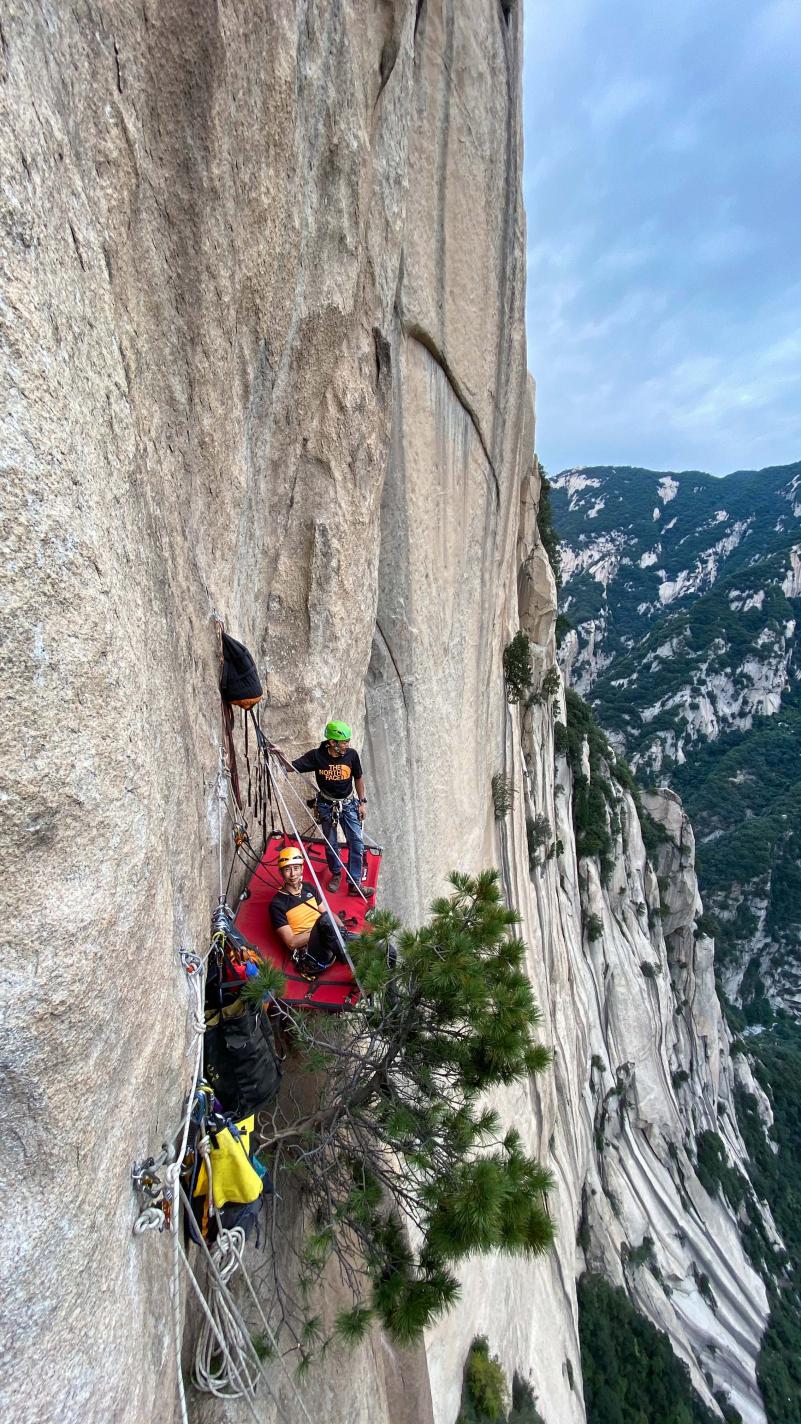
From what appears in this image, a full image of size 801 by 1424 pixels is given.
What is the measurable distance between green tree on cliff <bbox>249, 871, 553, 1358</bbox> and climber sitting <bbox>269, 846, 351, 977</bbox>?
0.28 m

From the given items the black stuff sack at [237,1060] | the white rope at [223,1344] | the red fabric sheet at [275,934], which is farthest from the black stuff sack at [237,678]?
the white rope at [223,1344]

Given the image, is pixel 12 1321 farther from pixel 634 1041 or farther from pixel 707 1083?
pixel 707 1083

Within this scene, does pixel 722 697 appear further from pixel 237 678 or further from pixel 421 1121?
pixel 237 678

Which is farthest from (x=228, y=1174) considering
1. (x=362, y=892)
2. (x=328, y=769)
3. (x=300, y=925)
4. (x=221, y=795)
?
(x=328, y=769)

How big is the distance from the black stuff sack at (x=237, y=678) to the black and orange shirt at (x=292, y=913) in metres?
1.38

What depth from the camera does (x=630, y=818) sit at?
3130 centimetres

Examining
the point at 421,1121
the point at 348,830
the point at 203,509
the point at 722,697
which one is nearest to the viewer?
the point at 203,509

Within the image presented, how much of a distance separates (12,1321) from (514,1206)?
2505 mm

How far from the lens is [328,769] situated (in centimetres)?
554

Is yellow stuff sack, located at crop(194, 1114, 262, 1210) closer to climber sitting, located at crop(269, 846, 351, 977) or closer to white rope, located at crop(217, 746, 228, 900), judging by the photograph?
climber sitting, located at crop(269, 846, 351, 977)

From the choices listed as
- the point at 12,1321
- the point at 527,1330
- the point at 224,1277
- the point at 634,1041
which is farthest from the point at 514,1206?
the point at 634,1041

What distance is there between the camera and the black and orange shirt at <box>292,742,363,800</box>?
5.54m

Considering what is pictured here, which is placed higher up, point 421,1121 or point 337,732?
point 337,732

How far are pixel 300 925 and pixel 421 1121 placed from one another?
56.0 inches
